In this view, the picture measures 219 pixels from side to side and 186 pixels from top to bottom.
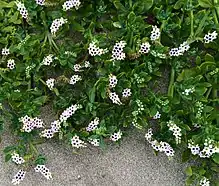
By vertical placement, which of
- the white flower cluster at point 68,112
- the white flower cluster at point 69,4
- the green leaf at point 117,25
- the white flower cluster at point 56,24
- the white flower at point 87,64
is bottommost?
the white flower cluster at point 68,112

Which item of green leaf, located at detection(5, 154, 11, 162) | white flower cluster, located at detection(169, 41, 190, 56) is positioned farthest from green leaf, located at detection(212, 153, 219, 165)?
green leaf, located at detection(5, 154, 11, 162)

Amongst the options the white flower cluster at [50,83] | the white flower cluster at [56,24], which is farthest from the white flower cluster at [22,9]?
the white flower cluster at [50,83]

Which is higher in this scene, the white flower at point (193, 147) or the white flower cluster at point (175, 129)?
the white flower cluster at point (175, 129)

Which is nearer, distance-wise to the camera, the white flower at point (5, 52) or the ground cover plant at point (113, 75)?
the ground cover plant at point (113, 75)

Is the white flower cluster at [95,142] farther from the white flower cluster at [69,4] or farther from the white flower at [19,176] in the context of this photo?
the white flower cluster at [69,4]

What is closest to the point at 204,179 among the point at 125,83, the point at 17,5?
the point at 125,83

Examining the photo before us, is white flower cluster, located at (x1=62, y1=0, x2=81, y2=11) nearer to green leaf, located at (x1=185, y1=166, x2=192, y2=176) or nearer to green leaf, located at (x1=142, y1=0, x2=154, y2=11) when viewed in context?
green leaf, located at (x1=142, y1=0, x2=154, y2=11)
